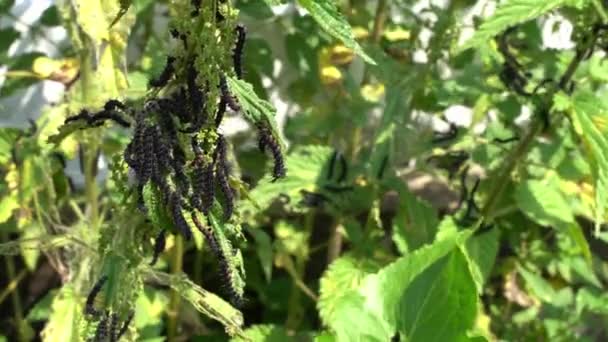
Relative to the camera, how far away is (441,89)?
8.05 ft

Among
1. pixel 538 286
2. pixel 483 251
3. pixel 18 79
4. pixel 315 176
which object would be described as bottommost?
pixel 538 286

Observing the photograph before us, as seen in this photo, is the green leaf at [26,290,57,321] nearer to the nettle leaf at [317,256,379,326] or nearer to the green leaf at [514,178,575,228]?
the nettle leaf at [317,256,379,326]

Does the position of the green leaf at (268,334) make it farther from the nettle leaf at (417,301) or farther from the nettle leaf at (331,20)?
the nettle leaf at (331,20)

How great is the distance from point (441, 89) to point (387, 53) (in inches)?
10.9

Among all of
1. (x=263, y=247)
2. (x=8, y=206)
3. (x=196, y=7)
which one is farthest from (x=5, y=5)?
(x=196, y=7)

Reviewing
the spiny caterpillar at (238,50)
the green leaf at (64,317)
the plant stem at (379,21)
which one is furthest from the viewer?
the plant stem at (379,21)

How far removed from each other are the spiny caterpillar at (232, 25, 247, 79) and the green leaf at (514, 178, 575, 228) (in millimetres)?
1052

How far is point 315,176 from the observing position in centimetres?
242

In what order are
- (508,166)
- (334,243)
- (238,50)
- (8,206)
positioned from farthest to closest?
(334,243) → (508,166) → (8,206) → (238,50)

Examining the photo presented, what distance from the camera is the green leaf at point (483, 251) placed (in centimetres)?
233

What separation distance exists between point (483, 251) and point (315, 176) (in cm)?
38

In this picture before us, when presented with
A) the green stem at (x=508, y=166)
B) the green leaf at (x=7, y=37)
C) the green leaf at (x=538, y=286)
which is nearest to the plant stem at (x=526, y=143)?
the green stem at (x=508, y=166)

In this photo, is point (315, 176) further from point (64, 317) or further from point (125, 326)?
point (125, 326)

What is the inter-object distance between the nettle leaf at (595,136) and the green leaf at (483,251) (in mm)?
345
